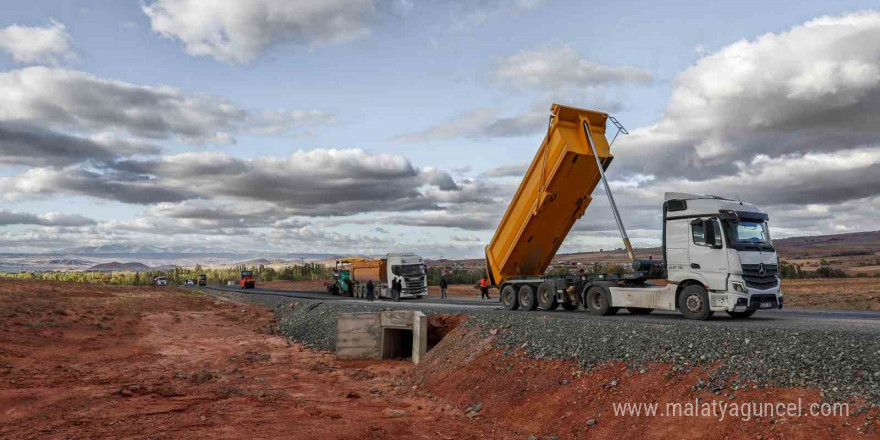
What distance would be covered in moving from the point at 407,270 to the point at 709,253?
26003mm

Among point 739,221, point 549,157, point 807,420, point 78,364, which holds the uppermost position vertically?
point 549,157

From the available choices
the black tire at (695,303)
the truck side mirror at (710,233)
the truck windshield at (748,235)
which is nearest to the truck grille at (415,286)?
the black tire at (695,303)

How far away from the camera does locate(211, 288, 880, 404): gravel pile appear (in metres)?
8.88

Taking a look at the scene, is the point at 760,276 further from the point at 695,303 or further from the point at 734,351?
the point at 734,351

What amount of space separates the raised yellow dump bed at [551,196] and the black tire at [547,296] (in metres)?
1.24

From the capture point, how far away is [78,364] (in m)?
20.9

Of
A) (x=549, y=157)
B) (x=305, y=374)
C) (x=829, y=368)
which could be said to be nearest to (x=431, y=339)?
(x=305, y=374)

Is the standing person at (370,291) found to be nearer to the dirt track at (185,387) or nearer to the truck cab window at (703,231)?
the dirt track at (185,387)

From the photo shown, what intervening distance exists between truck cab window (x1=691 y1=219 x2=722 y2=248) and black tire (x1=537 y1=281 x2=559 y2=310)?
5.25 meters

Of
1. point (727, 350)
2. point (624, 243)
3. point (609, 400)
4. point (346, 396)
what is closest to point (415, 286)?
point (624, 243)

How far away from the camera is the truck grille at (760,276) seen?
1521 centimetres

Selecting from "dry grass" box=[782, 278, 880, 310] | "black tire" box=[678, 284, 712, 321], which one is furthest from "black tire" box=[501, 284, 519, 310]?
"dry grass" box=[782, 278, 880, 310]

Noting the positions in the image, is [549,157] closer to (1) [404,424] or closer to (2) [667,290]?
(2) [667,290]

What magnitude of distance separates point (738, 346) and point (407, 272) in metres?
29.9
